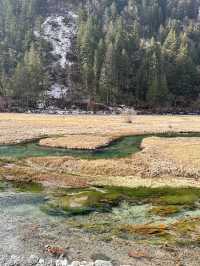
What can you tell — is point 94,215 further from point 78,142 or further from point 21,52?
point 21,52

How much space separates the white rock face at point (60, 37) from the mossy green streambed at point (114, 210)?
434 feet

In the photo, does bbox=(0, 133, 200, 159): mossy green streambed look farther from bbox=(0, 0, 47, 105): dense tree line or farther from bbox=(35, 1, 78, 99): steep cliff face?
bbox=(35, 1, 78, 99): steep cliff face

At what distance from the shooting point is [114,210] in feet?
90.3

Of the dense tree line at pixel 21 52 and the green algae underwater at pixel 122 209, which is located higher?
the dense tree line at pixel 21 52

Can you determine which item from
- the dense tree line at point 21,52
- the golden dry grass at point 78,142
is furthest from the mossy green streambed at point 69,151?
the dense tree line at point 21,52

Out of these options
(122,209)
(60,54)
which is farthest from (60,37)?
(122,209)

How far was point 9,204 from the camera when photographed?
28594mm

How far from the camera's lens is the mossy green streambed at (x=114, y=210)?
76.8ft

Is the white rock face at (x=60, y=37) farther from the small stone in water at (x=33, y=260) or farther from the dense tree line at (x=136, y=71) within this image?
the small stone in water at (x=33, y=260)

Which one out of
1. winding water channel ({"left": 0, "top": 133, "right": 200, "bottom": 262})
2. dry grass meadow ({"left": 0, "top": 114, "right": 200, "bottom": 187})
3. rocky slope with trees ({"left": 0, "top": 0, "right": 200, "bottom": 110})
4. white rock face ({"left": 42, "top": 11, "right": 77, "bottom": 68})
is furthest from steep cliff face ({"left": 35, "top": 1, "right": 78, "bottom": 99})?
winding water channel ({"left": 0, "top": 133, "right": 200, "bottom": 262})

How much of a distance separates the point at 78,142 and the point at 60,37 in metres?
136

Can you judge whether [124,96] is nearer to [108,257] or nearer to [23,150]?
[23,150]

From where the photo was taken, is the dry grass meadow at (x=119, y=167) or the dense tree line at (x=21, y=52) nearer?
the dry grass meadow at (x=119, y=167)

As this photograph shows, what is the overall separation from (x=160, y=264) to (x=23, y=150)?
115 feet
